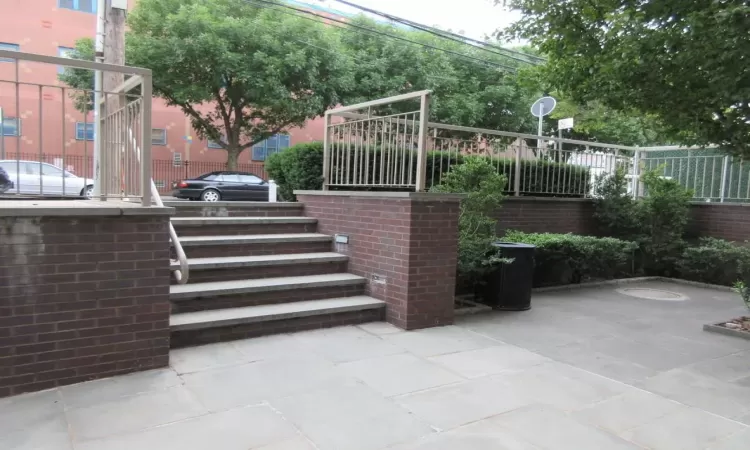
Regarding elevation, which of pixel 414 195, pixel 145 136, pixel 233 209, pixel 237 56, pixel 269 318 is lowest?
pixel 269 318

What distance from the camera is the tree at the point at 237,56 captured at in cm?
1734

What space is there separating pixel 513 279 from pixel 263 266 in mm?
3004

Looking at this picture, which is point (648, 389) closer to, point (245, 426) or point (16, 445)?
point (245, 426)

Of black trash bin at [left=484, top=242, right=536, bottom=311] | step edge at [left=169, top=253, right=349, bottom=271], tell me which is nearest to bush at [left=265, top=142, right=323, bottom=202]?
step edge at [left=169, top=253, right=349, bottom=271]

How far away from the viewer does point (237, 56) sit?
57.5 feet

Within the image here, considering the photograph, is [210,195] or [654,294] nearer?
[654,294]

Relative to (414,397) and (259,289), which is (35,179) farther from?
(414,397)

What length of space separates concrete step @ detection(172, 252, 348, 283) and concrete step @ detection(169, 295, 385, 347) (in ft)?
1.53

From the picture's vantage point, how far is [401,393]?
3.72m

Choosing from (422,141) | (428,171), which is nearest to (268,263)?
(422,141)

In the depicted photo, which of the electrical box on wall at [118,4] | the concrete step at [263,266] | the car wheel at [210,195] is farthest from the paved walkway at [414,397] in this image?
the car wheel at [210,195]

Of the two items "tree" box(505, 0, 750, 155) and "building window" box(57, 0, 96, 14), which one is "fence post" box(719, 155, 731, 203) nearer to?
"tree" box(505, 0, 750, 155)

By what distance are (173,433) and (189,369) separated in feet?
3.42

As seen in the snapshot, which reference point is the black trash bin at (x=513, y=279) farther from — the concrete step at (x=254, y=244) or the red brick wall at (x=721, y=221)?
the red brick wall at (x=721, y=221)
